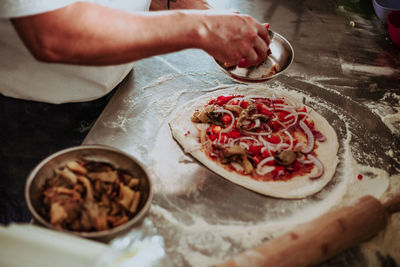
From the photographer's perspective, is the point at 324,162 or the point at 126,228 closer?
the point at 126,228

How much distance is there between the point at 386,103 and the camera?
2.45 metres

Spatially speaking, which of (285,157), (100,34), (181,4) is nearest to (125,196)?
(100,34)

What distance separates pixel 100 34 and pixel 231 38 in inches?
24.8

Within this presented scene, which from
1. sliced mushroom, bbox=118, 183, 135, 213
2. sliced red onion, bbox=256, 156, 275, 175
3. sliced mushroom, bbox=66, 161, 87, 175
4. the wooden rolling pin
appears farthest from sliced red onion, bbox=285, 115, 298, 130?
sliced mushroom, bbox=66, 161, 87, 175

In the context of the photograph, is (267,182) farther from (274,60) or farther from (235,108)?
(274,60)

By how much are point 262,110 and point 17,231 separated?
1.53 m

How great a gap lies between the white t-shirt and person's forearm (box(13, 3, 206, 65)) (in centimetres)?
Result: 31

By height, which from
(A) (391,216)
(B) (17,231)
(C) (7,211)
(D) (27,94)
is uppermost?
(B) (17,231)

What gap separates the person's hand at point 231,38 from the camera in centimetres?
168

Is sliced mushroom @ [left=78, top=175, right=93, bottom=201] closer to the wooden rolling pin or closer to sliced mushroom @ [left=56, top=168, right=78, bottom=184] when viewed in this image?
sliced mushroom @ [left=56, top=168, right=78, bottom=184]

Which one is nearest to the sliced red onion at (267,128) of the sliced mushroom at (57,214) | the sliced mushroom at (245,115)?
the sliced mushroom at (245,115)

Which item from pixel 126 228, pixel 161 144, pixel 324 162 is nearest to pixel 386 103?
pixel 324 162

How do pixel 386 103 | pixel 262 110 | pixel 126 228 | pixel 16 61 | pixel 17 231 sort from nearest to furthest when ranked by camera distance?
pixel 17 231, pixel 126 228, pixel 16 61, pixel 262 110, pixel 386 103

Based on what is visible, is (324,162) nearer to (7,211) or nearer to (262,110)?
(262,110)
